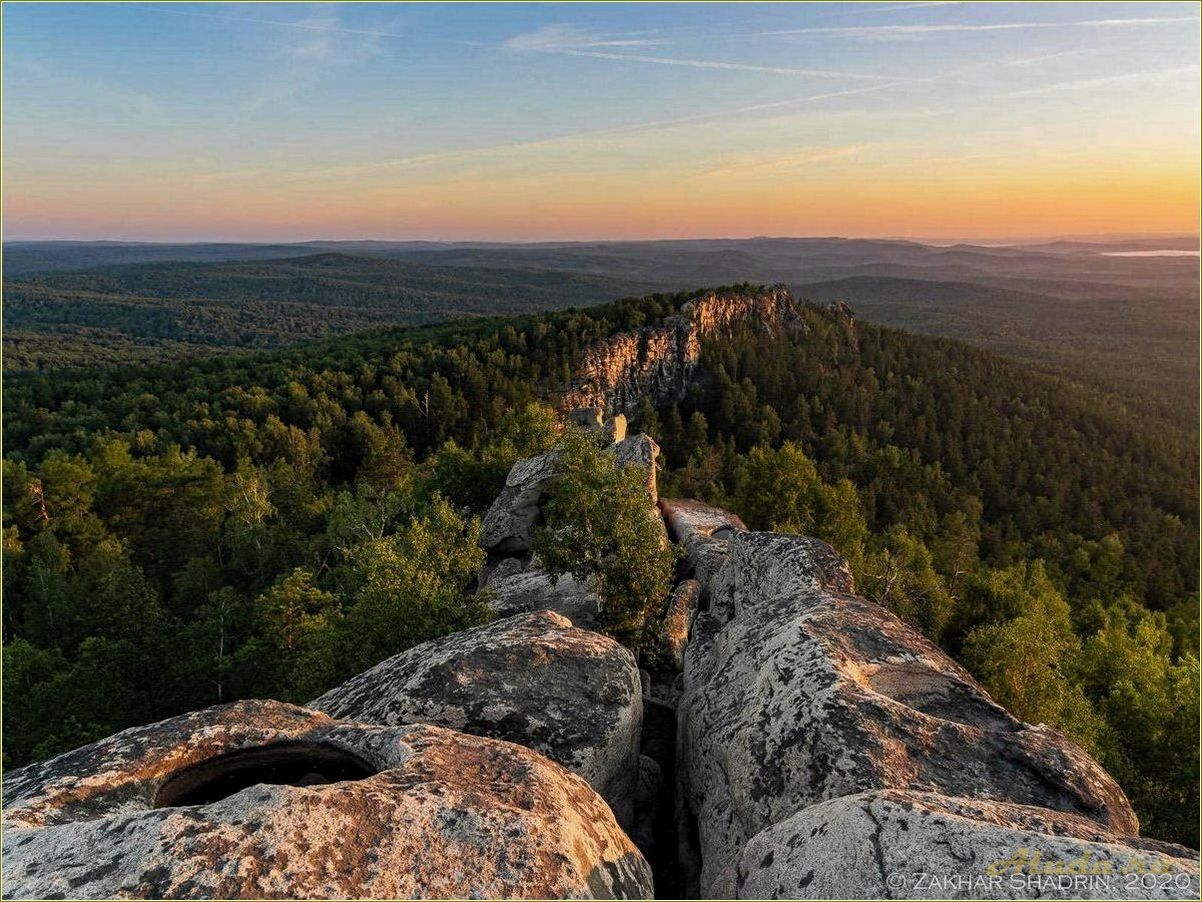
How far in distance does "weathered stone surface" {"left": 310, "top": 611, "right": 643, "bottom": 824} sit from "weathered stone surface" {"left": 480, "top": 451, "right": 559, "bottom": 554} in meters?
22.5

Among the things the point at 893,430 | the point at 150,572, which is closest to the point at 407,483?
the point at 150,572

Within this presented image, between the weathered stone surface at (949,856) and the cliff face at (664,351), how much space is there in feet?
345

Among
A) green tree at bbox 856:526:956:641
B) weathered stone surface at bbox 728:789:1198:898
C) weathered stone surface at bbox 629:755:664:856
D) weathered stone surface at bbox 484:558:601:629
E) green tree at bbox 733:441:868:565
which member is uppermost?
weathered stone surface at bbox 728:789:1198:898

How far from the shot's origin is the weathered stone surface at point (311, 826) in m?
6.78

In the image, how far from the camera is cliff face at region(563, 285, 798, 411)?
12050 centimetres

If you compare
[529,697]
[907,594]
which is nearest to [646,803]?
[529,697]

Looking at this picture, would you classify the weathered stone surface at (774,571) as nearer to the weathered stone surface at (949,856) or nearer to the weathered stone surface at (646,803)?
the weathered stone surface at (646,803)

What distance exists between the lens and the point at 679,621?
2434 cm

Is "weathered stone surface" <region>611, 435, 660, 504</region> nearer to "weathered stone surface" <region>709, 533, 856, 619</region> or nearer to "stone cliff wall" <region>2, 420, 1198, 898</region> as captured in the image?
"weathered stone surface" <region>709, 533, 856, 619</region>

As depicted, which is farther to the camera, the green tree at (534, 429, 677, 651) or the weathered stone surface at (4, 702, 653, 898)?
the green tree at (534, 429, 677, 651)

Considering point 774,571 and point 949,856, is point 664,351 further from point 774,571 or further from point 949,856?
point 949,856

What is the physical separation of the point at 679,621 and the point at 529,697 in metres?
12.2

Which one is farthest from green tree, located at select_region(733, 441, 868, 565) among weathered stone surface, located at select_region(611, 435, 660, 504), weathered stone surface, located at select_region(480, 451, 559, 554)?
weathered stone surface, located at select_region(480, 451, 559, 554)

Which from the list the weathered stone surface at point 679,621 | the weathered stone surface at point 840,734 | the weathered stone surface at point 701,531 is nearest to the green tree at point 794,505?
the weathered stone surface at point 701,531
